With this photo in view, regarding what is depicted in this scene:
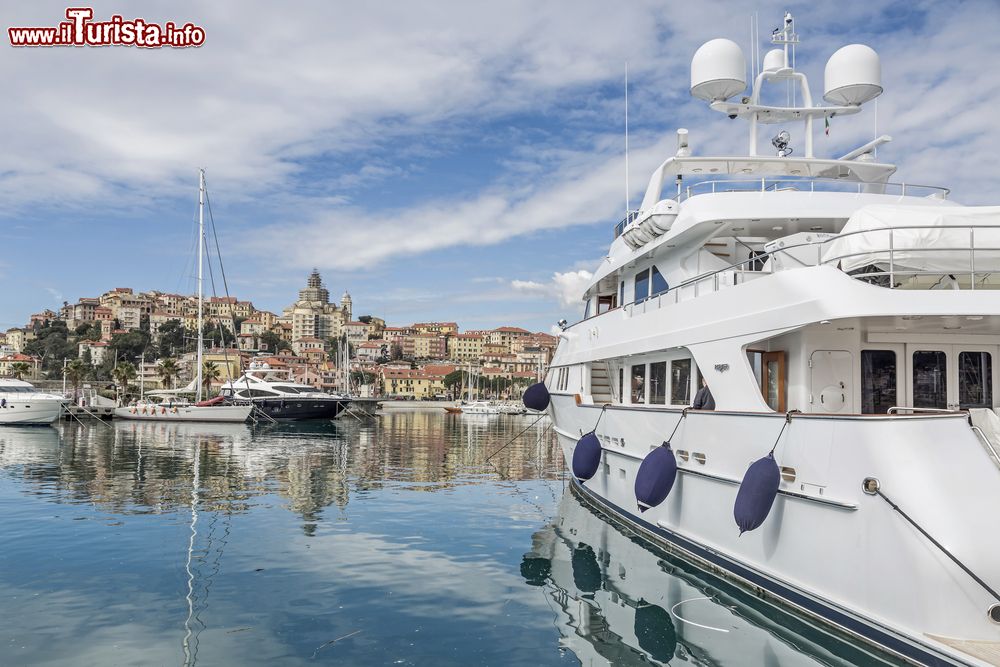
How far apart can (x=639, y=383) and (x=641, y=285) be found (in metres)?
1.89

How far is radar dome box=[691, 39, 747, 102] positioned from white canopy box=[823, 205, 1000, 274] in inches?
250

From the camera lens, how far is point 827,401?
8695 millimetres

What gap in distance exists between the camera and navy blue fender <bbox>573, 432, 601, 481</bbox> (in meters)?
13.5

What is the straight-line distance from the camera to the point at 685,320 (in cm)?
1070

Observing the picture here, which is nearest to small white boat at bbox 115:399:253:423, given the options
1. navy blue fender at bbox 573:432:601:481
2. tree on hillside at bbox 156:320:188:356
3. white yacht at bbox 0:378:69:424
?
white yacht at bbox 0:378:69:424

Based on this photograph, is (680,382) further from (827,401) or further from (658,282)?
(827,401)

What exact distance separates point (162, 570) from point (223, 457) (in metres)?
17.4

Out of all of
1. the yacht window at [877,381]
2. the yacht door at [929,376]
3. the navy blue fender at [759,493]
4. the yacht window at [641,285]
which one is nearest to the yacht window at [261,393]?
the yacht window at [641,285]

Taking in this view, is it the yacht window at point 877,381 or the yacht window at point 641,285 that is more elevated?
the yacht window at point 641,285

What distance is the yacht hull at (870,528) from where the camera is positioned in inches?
251

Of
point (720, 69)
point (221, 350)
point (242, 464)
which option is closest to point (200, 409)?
point (242, 464)

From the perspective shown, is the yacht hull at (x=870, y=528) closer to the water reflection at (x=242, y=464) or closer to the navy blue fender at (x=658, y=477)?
the navy blue fender at (x=658, y=477)

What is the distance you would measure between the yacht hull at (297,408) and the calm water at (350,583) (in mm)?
31942

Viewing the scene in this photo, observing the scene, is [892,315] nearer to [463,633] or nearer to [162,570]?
[463,633]
